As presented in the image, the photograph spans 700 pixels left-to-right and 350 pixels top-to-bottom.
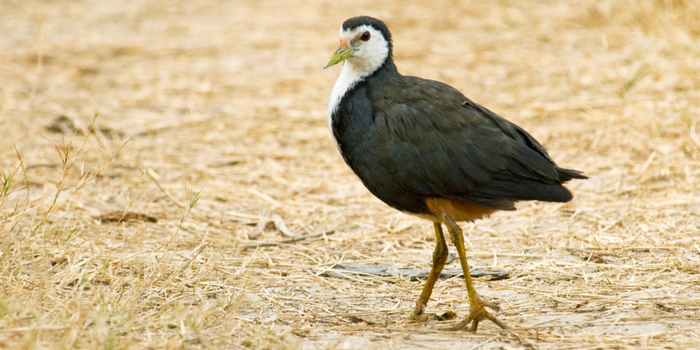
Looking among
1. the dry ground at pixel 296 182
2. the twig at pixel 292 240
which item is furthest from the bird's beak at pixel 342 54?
the twig at pixel 292 240

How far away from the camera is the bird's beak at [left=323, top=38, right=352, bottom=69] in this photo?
4.17m

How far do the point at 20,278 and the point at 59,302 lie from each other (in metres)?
0.37

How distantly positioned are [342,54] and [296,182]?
2.32 meters

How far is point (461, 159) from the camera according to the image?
3.88m

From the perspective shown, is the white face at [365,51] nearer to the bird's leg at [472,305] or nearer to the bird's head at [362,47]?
the bird's head at [362,47]

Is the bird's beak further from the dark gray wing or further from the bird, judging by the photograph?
the dark gray wing

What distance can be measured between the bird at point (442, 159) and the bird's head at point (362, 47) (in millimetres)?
219

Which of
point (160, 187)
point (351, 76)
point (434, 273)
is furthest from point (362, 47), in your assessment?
point (160, 187)

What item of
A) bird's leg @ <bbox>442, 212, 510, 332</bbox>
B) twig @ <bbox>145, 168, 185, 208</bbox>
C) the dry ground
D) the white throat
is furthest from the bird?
twig @ <bbox>145, 168, 185, 208</bbox>

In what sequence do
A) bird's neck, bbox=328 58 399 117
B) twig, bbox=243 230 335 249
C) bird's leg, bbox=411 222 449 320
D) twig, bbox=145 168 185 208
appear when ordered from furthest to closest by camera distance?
1. twig, bbox=145 168 185 208
2. twig, bbox=243 230 335 249
3. bird's neck, bbox=328 58 399 117
4. bird's leg, bbox=411 222 449 320

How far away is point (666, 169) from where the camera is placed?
19.3ft

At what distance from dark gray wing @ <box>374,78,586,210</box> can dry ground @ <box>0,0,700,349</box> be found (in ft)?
2.12

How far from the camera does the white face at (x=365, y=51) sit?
4.20 metres

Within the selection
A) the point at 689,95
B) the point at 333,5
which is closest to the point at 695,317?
the point at 689,95
